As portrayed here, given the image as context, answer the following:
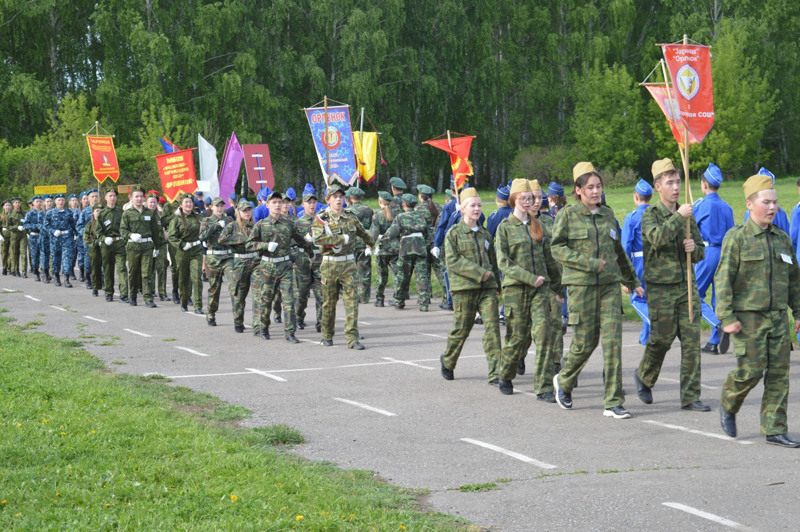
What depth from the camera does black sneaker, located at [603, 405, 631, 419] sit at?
351 inches

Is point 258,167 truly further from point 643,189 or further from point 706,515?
point 706,515

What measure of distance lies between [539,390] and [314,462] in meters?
2.92

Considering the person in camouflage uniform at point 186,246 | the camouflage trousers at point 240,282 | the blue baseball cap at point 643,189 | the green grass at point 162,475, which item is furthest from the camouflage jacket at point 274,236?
the blue baseball cap at point 643,189

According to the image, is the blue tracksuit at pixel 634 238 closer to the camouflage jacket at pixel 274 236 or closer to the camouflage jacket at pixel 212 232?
the camouflage jacket at pixel 274 236

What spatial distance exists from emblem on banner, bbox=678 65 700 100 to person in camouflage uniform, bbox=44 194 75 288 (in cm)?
1763

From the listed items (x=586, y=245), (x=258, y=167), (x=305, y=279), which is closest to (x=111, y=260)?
(x=305, y=279)

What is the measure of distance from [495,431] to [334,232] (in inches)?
215

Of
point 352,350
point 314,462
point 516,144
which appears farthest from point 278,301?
point 516,144

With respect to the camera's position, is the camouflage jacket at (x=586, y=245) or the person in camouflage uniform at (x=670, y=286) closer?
the camouflage jacket at (x=586, y=245)

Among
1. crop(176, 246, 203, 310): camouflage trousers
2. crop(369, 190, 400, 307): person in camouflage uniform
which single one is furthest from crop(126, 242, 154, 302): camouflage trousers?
crop(369, 190, 400, 307): person in camouflage uniform

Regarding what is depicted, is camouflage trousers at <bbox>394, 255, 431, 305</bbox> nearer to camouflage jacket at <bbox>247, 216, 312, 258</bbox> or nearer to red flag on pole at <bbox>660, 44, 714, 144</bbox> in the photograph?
camouflage jacket at <bbox>247, 216, 312, 258</bbox>

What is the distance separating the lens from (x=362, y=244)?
19.2 m

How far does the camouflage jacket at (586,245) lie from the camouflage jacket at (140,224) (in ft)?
40.5

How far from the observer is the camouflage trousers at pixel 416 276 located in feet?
59.7
